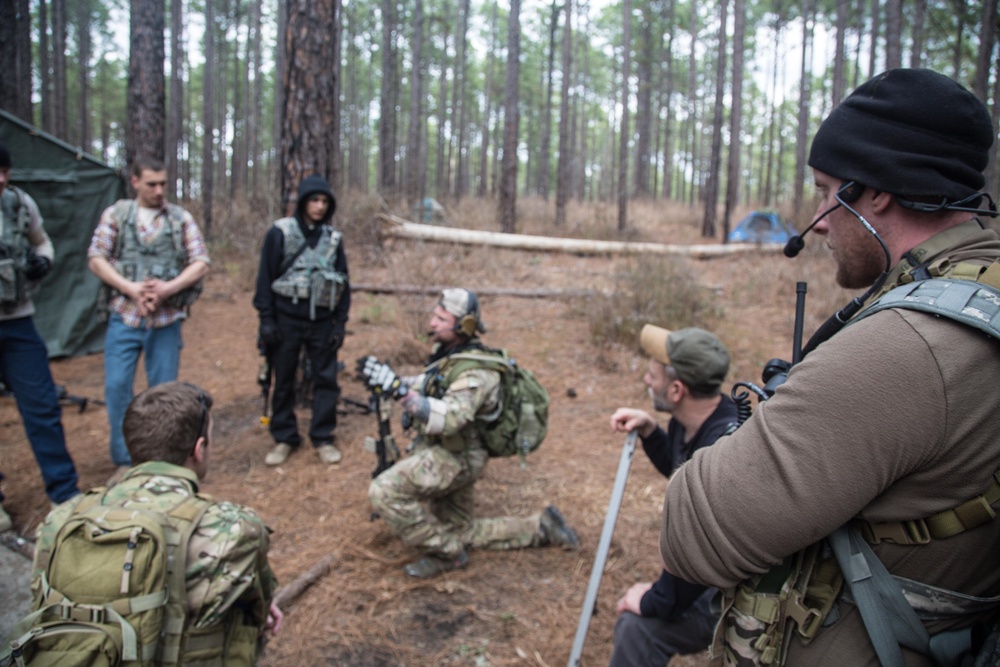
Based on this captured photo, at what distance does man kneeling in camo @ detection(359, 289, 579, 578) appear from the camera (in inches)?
126

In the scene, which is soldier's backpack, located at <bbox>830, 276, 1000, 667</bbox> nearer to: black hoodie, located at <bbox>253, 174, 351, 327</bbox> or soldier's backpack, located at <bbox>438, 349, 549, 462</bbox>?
soldier's backpack, located at <bbox>438, 349, 549, 462</bbox>

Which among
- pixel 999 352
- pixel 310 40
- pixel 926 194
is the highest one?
pixel 310 40

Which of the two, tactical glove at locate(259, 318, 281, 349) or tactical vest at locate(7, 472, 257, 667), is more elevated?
tactical glove at locate(259, 318, 281, 349)

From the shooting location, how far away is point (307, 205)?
4.87m

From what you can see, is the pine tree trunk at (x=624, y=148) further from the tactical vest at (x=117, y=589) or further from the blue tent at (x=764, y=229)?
the tactical vest at (x=117, y=589)

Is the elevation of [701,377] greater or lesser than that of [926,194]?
lesser

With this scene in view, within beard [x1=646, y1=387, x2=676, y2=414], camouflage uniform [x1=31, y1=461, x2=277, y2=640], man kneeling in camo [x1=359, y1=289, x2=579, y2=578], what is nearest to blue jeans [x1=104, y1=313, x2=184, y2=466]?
man kneeling in camo [x1=359, y1=289, x2=579, y2=578]

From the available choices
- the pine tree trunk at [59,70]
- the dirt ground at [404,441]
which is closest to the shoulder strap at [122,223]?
the dirt ground at [404,441]

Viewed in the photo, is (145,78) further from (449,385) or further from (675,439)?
(675,439)

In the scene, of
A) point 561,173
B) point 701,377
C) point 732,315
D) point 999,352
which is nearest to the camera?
point 999,352

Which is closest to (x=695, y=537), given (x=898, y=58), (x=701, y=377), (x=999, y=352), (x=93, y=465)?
(x=999, y=352)

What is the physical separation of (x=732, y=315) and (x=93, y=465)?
24.6ft

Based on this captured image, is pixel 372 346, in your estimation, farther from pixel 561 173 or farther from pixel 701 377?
pixel 561 173

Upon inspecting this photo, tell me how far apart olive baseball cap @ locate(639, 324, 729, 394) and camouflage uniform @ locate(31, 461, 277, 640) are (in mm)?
1686
